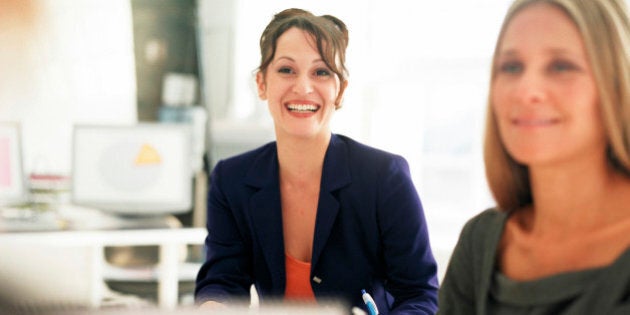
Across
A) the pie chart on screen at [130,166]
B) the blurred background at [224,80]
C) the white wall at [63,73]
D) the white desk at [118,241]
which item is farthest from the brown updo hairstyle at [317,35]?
the white wall at [63,73]

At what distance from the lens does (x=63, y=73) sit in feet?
10.2

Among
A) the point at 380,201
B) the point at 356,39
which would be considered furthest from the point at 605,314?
the point at 356,39

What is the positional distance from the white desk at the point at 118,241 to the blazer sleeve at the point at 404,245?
1285 mm

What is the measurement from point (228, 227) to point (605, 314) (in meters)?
0.76

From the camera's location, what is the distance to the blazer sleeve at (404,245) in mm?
1062

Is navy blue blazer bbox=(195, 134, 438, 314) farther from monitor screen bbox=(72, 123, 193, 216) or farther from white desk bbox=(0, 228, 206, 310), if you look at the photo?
monitor screen bbox=(72, 123, 193, 216)

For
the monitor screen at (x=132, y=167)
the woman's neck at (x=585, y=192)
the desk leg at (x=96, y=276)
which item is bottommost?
the desk leg at (x=96, y=276)

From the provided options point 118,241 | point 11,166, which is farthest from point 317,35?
point 11,166

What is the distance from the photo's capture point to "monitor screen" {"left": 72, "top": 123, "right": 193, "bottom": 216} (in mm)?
2764

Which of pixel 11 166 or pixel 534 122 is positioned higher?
pixel 534 122

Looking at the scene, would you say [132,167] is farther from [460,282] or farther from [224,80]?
[460,282]

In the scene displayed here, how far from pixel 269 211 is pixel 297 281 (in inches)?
5.4

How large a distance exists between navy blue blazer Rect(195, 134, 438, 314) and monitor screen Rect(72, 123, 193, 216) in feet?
5.58

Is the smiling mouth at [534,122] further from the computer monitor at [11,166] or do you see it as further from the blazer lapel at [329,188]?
the computer monitor at [11,166]
